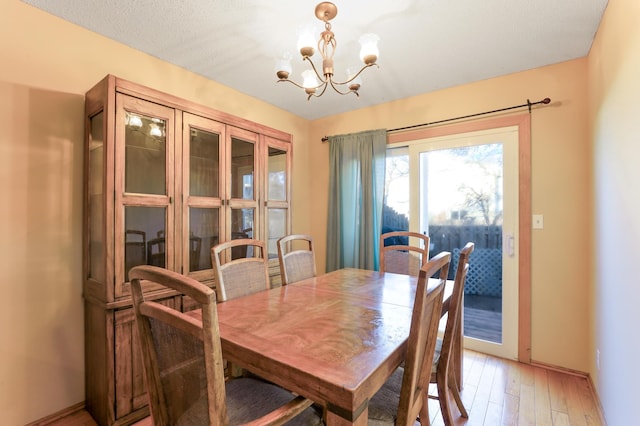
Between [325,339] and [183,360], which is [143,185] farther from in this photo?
[325,339]

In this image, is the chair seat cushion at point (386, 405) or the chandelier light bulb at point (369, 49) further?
the chandelier light bulb at point (369, 49)

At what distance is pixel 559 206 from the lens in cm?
238

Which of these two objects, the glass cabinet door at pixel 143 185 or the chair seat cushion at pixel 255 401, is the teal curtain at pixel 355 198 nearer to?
the glass cabinet door at pixel 143 185

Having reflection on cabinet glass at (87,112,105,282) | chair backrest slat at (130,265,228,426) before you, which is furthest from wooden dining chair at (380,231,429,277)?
reflection on cabinet glass at (87,112,105,282)

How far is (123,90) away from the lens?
1.73 m

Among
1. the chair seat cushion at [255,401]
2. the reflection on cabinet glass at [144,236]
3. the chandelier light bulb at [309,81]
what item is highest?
the chandelier light bulb at [309,81]

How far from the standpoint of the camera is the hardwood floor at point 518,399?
5.86ft

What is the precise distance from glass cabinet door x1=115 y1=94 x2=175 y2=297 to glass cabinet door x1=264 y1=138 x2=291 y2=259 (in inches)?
37.2

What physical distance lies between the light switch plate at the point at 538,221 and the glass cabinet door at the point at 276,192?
7.27 ft

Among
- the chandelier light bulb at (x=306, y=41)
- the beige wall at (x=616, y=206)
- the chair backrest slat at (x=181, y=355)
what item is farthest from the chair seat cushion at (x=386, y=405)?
the chandelier light bulb at (x=306, y=41)

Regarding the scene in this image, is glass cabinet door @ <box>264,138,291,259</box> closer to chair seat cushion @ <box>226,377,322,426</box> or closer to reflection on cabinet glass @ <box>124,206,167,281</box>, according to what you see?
reflection on cabinet glass @ <box>124,206,167,281</box>

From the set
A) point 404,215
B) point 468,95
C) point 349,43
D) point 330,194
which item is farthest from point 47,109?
point 468,95

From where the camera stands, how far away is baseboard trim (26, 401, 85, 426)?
1746mm

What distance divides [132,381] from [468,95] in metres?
3.48
